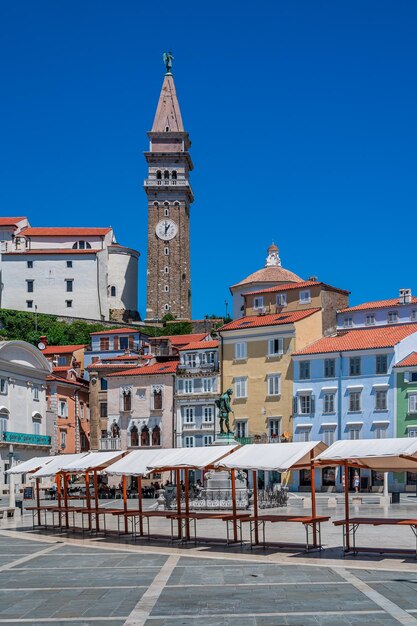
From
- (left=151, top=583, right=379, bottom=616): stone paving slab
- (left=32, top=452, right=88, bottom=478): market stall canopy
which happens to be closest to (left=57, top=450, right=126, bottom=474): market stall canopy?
(left=32, top=452, right=88, bottom=478): market stall canopy

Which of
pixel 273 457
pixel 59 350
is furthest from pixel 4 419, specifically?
pixel 273 457

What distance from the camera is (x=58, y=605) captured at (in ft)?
55.0

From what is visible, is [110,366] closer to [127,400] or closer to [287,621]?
[127,400]

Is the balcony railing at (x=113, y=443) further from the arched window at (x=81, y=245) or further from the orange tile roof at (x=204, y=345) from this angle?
the arched window at (x=81, y=245)

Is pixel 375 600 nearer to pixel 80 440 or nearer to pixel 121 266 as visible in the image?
pixel 80 440

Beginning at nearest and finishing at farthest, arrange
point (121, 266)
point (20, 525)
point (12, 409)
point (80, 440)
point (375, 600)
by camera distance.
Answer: point (375, 600)
point (20, 525)
point (12, 409)
point (80, 440)
point (121, 266)

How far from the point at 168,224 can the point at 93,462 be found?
103m

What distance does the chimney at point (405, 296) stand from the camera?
254ft

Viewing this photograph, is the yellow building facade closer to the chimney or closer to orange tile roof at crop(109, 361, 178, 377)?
orange tile roof at crop(109, 361, 178, 377)

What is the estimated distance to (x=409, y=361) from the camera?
213 feet

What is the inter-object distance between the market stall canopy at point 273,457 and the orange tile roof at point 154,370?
5249 cm

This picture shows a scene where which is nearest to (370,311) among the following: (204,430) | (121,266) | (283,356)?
(283,356)

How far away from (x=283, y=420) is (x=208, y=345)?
10741 millimetres


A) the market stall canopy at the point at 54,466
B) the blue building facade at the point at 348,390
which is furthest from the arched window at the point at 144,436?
the market stall canopy at the point at 54,466
